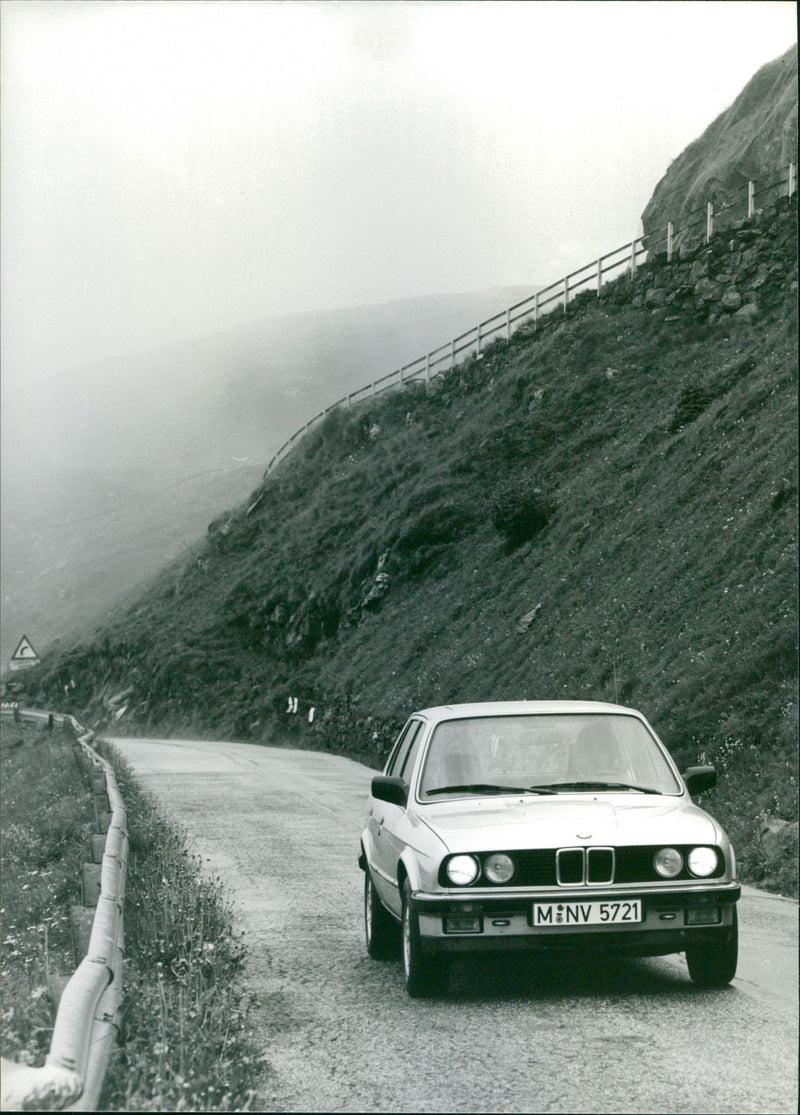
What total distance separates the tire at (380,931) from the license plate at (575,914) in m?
1.74

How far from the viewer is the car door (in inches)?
297

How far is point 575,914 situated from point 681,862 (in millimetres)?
619

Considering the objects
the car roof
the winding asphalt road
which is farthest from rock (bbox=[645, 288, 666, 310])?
the car roof

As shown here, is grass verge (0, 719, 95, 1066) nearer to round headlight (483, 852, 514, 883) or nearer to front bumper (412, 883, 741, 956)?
front bumper (412, 883, 741, 956)

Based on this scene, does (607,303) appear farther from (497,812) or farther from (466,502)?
(497,812)

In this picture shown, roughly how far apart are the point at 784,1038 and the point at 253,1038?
236 cm

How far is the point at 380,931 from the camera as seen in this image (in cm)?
809

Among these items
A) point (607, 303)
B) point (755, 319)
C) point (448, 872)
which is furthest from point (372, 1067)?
point (607, 303)

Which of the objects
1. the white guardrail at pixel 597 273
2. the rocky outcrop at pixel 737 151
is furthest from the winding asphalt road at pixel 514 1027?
the rocky outcrop at pixel 737 151

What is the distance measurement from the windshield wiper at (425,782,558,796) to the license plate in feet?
3.14

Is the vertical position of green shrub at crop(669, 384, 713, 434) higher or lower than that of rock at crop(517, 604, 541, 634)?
higher

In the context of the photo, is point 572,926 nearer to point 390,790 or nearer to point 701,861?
point 701,861

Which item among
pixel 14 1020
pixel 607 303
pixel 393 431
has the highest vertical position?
pixel 607 303

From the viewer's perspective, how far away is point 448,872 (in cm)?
668
